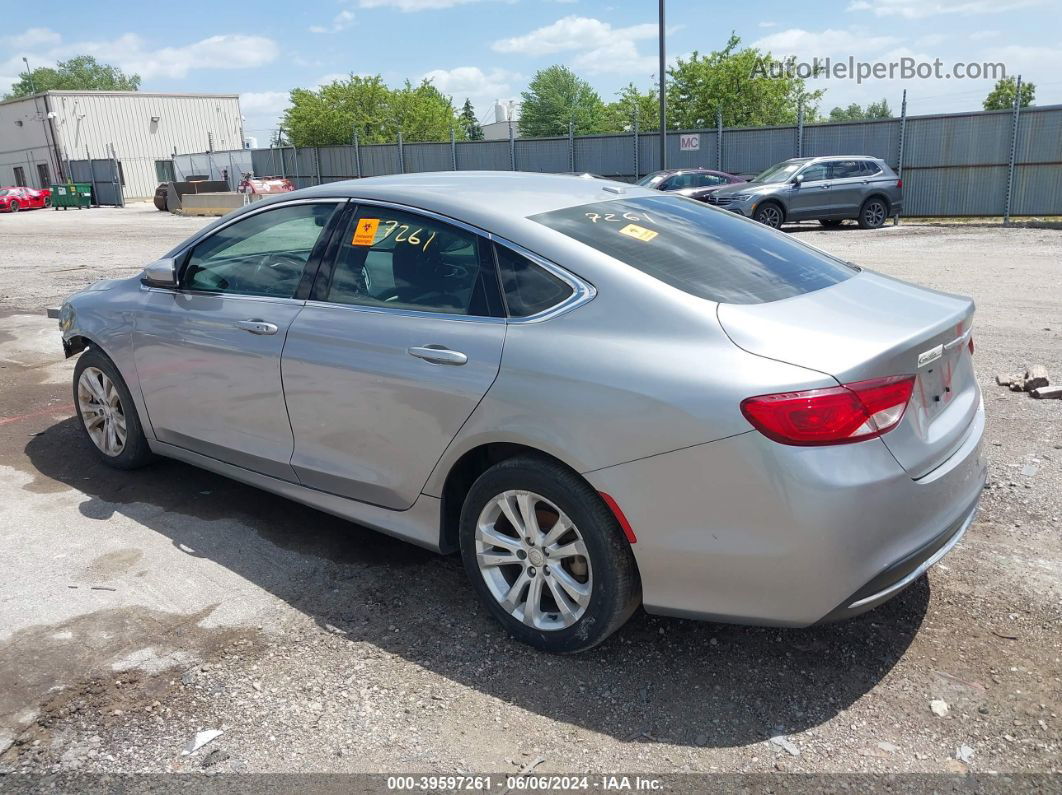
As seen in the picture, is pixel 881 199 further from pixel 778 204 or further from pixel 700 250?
pixel 700 250

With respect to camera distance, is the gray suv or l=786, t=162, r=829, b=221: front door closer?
the gray suv

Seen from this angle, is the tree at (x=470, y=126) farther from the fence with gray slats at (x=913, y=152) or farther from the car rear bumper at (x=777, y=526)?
the car rear bumper at (x=777, y=526)

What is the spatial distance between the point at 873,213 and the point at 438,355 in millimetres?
19931

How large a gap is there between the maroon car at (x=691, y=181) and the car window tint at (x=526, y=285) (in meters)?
18.0

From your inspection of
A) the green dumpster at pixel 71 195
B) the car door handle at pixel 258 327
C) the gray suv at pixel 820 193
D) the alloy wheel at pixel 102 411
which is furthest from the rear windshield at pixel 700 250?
the green dumpster at pixel 71 195

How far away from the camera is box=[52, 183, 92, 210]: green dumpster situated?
146 ft

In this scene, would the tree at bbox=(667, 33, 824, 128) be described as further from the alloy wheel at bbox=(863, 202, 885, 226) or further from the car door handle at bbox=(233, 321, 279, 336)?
the car door handle at bbox=(233, 321, 279, 336)

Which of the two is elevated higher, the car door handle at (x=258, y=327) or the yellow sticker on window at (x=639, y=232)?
the yellow sticker on window at (x=639, y=232)

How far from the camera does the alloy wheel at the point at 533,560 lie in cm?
308

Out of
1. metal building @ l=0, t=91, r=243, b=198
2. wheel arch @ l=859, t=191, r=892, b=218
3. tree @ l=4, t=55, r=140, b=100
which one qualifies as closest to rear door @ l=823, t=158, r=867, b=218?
wheel arch @ l=859, t=191, r=892, b=218

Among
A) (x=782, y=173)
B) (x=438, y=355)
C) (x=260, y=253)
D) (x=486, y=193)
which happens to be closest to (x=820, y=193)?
(x=782, y=173)

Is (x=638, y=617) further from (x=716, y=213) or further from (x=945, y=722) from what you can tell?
(x=716, y=213)

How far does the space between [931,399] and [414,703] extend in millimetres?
2017

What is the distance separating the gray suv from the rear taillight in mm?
16972
